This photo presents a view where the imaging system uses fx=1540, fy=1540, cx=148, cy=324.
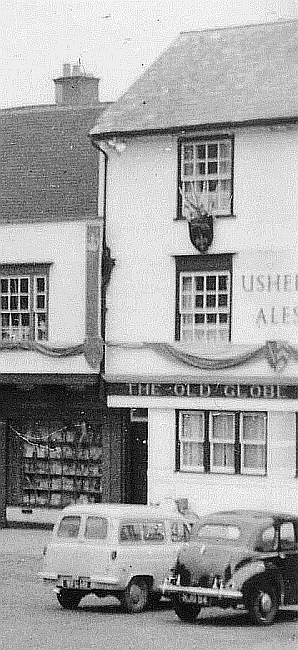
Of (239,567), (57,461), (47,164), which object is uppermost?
(47,164)

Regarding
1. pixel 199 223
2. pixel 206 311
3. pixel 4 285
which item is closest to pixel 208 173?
pixel 199 223

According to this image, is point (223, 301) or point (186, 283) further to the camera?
point (186, 283)

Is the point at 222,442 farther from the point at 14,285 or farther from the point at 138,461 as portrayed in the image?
the point at 14,285

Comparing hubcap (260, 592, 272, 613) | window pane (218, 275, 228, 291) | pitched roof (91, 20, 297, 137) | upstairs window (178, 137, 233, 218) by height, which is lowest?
hubcap (260, 592, 272, 613)

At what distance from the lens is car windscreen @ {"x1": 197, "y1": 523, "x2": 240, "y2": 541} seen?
1975 cm

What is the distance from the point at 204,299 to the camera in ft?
98.8

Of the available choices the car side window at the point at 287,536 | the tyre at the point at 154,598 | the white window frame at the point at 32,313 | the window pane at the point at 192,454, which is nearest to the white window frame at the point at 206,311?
the window pane at the point at 192,454

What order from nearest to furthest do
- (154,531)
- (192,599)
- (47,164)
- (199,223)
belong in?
(192,599) < (154,531) < (199,223) < (47,164)

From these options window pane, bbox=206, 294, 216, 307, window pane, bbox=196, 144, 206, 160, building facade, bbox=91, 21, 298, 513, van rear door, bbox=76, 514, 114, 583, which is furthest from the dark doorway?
van rear door, bbox=76, 514, 114, 583

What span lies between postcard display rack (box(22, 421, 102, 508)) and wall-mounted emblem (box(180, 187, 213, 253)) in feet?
16.0

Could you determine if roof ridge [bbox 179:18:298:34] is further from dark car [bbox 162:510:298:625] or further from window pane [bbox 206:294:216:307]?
dark car [bbox 162:510:298:625]

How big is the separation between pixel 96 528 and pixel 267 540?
2.34m

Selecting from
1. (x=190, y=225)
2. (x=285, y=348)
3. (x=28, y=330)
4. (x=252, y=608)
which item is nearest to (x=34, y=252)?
(x=28, y=330)

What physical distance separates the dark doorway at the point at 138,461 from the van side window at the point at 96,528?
438 inches
